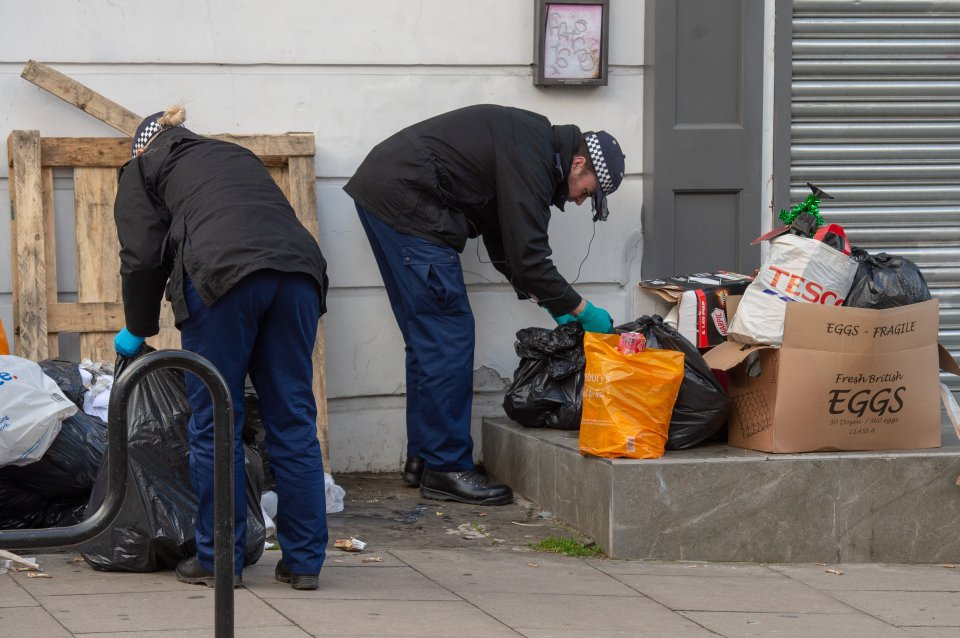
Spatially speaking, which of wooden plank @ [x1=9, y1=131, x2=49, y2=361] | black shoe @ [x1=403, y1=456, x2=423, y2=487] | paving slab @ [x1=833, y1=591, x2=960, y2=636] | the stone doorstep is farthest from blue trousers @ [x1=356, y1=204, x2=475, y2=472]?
paving slab @ [x1=833, y1=591, x2=960, y2=636]

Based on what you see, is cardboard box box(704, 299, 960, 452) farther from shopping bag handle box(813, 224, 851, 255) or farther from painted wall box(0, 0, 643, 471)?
painted wall box(0, 0, 643, 471)

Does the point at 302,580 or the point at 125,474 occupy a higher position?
the point at 125,474

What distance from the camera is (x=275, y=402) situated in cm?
390

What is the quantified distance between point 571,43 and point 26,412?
294 centimetres

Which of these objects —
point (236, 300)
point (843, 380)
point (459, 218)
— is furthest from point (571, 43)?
point (236, 300)

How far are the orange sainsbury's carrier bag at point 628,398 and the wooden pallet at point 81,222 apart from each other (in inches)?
56.7

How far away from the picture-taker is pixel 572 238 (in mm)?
5918

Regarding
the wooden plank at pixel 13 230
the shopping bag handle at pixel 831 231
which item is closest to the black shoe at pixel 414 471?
the wooden plank at pixel 13 230

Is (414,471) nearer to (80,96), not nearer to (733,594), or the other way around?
(733,594)

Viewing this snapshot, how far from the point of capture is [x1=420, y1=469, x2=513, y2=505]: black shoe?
5328 mm

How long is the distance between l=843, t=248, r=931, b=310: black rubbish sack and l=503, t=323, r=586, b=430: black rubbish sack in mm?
1183

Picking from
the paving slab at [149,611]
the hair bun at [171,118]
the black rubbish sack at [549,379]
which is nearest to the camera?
the paving slab at [149,611]

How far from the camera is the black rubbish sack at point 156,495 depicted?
410 cm

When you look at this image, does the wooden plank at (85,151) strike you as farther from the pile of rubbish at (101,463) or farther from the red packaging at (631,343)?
the red packaging at (631,343)
